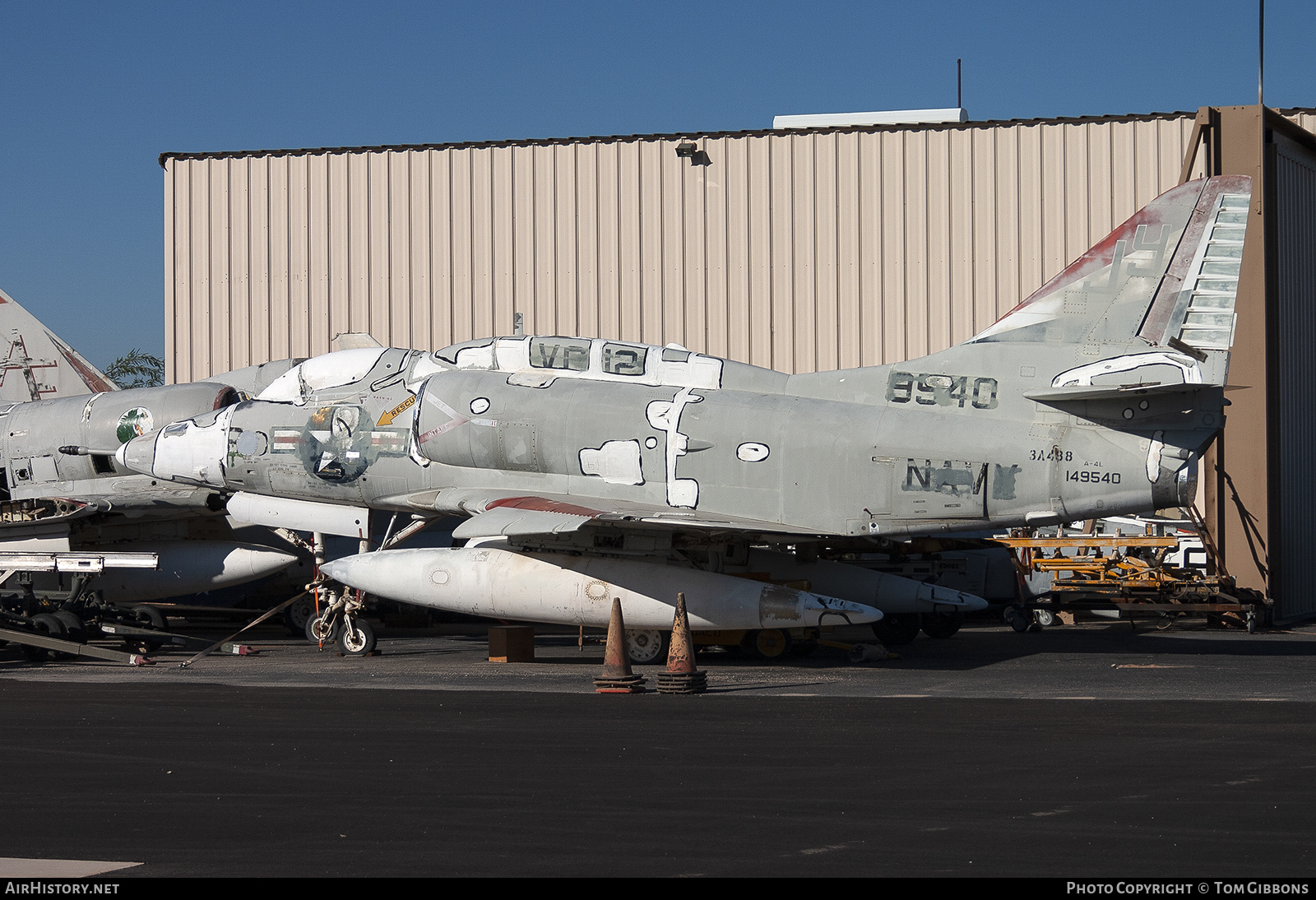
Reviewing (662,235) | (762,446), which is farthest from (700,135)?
(762,446)

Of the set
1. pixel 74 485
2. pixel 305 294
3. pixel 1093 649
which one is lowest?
pixel 1093 649

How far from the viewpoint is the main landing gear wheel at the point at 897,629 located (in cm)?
1877

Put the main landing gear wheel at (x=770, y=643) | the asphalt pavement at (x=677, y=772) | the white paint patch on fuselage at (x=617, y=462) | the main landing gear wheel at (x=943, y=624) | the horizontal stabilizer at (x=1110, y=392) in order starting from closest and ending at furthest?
the asphalt pavement at (x=677, y=772)
the horizontal stabilizer at (x=1110, y=392)
the white paint patch on fuselage at (x=617, y=462)
the main landing gear wheel at (x=770, y=643)
the main landing gear wheel at (x=943, y=624)

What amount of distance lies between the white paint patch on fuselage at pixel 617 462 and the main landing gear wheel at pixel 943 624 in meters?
6.42

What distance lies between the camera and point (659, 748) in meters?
9.90

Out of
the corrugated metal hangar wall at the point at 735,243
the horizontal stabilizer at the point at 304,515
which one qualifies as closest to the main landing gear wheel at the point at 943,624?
the corrugated metal hangar wall at the point at 735,243

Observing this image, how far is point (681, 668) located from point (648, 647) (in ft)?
9.19

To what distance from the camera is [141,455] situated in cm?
1933

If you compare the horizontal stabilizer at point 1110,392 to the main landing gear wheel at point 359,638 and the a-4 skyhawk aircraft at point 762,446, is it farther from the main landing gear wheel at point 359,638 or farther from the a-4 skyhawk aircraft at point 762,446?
the main landing gear wheel at point 359,638

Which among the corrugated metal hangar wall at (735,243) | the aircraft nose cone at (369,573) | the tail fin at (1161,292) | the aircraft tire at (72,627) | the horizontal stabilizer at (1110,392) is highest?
the corrugated metal hangar wall at (735,243)

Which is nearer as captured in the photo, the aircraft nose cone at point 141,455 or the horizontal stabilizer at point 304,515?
the horizontal stabilizer at point 304,515

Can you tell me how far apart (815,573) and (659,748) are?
8.22 meters
